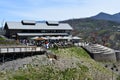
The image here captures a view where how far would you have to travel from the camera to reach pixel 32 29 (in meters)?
110

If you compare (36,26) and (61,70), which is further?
(36,26)

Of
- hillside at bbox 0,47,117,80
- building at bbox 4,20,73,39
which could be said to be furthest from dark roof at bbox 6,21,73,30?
hillside at bbox 0,47,117,80

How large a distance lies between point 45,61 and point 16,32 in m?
40.6

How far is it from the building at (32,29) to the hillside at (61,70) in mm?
28381

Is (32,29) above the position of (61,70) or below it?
above

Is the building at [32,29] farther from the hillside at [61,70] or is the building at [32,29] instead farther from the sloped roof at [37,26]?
the hillside at [61,70]

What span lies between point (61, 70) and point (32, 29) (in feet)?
149

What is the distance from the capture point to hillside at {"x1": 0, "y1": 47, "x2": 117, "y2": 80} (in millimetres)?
60188

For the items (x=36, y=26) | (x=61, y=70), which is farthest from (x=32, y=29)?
(x=61, y=70)

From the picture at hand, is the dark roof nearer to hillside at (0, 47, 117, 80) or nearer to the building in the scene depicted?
the building

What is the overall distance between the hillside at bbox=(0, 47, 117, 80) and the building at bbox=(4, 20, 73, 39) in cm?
2838

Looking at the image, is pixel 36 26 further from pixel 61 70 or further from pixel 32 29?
pixel 61 70

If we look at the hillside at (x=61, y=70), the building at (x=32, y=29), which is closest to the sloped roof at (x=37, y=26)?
the building at (x=32, y=29)

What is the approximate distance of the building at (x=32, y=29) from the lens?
4200 inches
